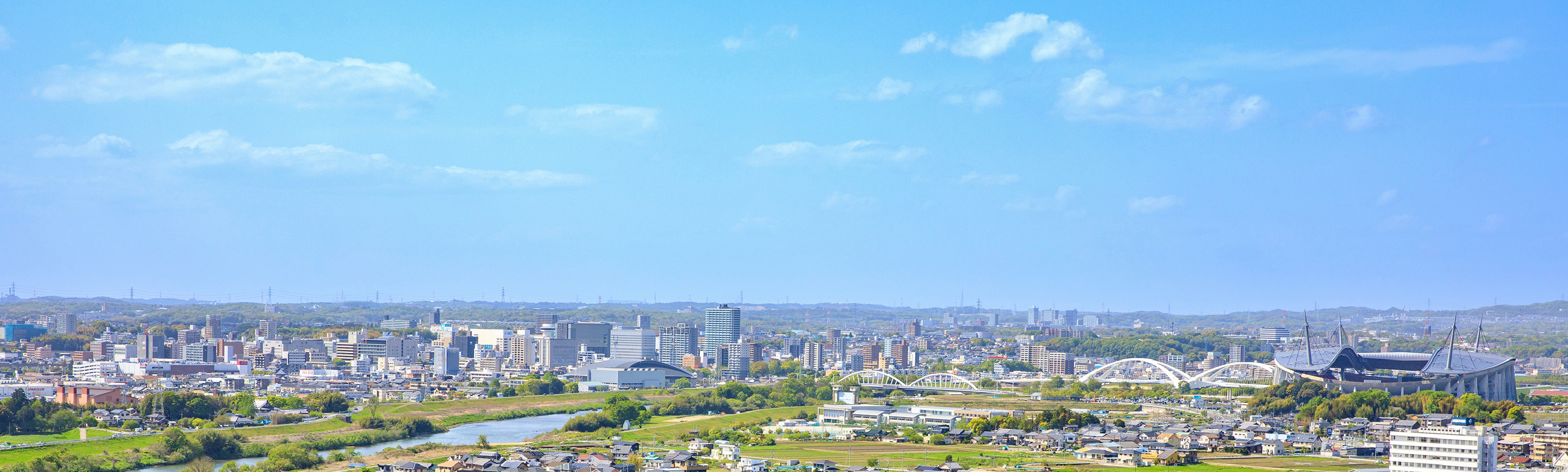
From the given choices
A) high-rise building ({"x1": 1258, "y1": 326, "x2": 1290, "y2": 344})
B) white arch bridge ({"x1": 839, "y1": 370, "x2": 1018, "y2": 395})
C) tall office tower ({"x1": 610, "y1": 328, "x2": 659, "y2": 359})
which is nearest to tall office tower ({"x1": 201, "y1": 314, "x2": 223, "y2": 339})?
tall office tower ({"x1": 610, "y1": 328, "x2": 659, "y2": 359})

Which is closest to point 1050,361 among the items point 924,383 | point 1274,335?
point 924,383

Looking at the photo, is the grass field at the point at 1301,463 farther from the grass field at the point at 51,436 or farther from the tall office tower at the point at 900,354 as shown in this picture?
the tall office tower at the point at 900,354

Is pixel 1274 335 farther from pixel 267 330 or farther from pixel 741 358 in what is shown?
pixel 267 330

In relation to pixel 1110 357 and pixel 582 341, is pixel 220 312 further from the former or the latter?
pixel 1110 357

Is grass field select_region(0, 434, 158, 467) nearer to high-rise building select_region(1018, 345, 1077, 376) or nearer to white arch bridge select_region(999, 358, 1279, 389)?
white arch bridge select_region(999, 358, 1279, 389)

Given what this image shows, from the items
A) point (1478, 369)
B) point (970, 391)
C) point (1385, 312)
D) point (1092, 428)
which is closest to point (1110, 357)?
point (970, 391)

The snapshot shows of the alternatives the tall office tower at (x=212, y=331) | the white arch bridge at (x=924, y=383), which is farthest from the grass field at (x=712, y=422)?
the tall office tower at (x=212, y=331)

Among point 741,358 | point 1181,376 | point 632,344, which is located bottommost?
point 1181,376
